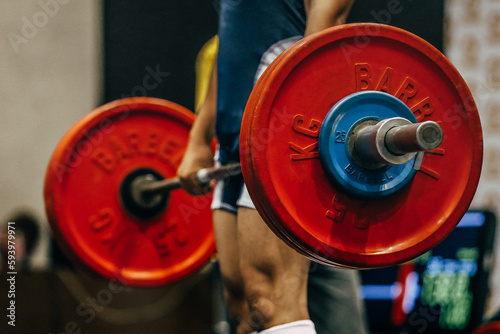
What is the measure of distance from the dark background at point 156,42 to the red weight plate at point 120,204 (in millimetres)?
757

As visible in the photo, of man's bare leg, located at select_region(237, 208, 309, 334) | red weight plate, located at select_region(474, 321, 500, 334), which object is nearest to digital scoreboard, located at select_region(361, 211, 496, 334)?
red weight plate, located at select_region(474, 321, 500, 334)

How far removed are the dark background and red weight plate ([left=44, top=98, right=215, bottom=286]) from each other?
0.76 metres

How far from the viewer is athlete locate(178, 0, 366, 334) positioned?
27.9 inches

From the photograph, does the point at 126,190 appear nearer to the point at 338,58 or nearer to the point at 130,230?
the point at 130,230

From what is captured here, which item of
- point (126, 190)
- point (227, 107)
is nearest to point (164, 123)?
point (126, 190)

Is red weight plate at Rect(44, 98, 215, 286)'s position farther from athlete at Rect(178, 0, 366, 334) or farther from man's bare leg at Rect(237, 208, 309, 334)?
man's bare leg at Rect(237, 208, 309, 334)

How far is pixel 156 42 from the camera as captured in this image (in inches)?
76.5

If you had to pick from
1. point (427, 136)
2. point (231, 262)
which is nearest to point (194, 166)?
point (231, 262)

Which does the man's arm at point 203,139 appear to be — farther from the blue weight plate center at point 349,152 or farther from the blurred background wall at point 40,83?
the blurred background wall at point 40,83

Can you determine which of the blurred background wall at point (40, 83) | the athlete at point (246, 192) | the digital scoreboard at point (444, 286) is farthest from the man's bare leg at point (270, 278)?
the blurred background wall at point (40, 83)

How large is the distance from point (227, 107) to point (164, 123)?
477mm

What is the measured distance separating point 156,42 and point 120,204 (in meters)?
0.95

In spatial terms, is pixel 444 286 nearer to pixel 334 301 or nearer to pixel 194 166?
pixel 334 301

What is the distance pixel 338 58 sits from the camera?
64 centimetres
